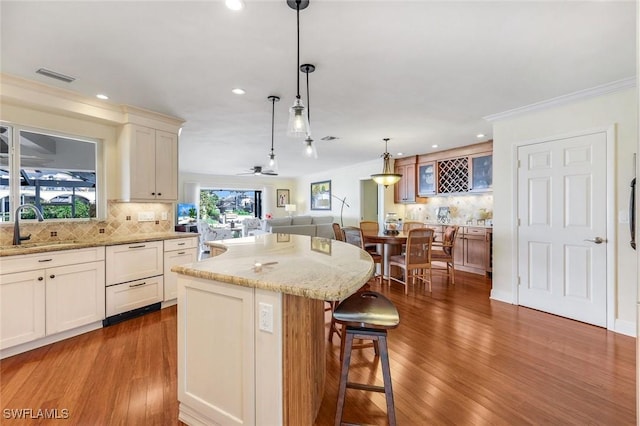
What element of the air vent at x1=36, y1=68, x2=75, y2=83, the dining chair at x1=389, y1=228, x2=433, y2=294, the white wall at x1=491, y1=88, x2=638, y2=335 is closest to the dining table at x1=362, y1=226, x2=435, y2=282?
the dining chair at x1=389, y1=228, x2=433, y2=294

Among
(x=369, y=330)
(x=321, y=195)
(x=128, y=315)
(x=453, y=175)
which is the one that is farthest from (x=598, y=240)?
(x=321, y=195)

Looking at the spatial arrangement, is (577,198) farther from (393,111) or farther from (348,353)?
(348,353)

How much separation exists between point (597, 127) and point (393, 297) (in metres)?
2.97

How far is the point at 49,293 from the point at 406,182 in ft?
20.9

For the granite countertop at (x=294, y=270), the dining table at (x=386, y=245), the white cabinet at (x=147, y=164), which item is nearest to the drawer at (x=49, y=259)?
the white cabinet at (x=147, y=164)

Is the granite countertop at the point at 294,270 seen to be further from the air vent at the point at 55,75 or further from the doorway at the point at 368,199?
the doorway at the point at 368,199

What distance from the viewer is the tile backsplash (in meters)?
2.98

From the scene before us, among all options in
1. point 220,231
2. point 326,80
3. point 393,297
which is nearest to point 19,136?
point 326,80

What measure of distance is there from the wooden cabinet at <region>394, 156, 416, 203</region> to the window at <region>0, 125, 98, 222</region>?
5.81m

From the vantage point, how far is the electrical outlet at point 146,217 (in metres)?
3.81

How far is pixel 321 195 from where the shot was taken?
9.76m

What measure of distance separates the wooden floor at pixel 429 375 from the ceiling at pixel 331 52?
2.45m

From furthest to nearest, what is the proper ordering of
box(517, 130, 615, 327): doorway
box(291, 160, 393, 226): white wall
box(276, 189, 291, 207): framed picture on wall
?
box(276, 189, 291, 207): framed picture on wall
box(291, 160, 393, 226): white wall
box(517, 130, 615, 327): doorway

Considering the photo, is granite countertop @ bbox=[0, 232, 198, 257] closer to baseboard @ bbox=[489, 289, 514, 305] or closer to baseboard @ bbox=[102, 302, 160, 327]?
baseboard @ bbox=[102, 302, 160, 327]
